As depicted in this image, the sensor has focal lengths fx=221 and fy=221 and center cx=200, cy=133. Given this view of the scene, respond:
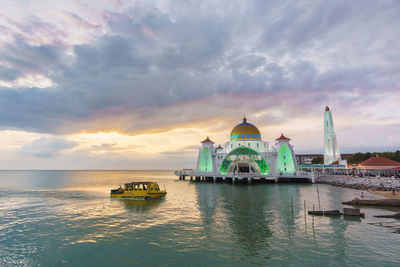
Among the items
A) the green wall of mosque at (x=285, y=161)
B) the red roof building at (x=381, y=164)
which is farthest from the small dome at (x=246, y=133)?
the red roof building at (x=381, y=164)

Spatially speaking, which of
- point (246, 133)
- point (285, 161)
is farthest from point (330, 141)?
point (246, 133)

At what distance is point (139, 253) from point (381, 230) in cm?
1743

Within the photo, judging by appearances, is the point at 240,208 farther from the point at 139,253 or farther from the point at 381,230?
the point at 139,253

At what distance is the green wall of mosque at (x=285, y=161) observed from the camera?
201ft

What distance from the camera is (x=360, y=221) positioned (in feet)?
62.1

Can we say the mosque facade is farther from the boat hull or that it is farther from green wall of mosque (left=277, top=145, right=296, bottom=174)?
the boat hull

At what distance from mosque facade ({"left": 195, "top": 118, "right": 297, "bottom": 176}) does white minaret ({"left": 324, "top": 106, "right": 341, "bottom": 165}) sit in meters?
37.7

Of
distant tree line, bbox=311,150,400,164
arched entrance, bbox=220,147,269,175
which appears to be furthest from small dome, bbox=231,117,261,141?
distant tree line, bbox=311,150,400,164

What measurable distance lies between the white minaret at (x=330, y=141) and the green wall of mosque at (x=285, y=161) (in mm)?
40847

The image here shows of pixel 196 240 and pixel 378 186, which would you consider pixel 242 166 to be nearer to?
pixel 378 186

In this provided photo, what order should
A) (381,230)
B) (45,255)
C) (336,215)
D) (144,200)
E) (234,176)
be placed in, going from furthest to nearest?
(234,176) → (144,200) → (336,215) → (381,230) → (45,255)

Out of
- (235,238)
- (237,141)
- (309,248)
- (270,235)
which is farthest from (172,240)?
(237,141)

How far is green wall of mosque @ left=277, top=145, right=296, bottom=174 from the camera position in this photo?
201 ft

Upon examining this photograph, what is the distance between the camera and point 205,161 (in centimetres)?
7088
